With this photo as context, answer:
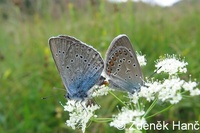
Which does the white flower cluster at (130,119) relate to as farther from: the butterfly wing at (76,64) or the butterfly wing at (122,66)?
the butterfly wing at (76,64)

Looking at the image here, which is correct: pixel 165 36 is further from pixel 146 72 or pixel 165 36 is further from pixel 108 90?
pixel 108 90

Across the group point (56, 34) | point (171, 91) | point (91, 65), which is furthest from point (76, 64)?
point (56, 34)

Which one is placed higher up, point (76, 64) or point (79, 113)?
point (76, 64)

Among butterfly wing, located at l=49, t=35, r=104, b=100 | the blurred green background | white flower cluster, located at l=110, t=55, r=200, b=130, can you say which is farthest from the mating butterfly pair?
the blurred green background

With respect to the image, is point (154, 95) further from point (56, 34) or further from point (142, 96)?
point (56, 34)

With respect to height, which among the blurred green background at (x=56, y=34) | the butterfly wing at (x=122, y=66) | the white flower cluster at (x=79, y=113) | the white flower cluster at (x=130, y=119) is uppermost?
the blurred green background at (x=56, y=34)

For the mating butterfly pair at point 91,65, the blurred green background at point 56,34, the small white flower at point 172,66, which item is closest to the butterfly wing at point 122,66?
the mating butterfly pair at point 91,65

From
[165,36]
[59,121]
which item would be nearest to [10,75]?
[59,121]
